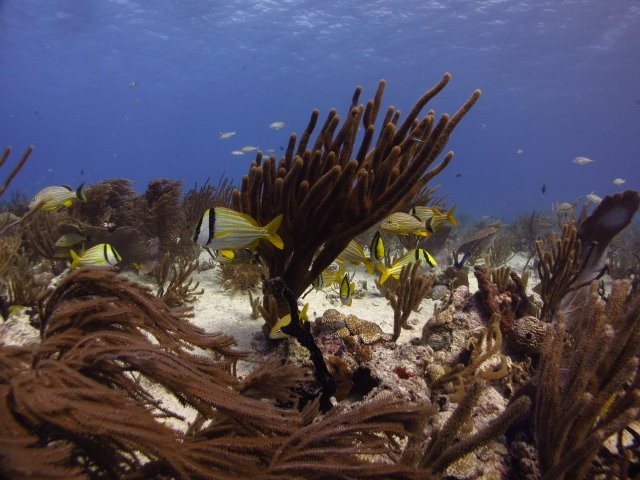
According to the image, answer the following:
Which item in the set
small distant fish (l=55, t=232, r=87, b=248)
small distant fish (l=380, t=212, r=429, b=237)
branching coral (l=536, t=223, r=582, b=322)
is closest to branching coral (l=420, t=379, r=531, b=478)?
small distant fish (l=380, t=212, r=429, b=237)

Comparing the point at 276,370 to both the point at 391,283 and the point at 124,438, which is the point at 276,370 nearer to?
the point at 124,438

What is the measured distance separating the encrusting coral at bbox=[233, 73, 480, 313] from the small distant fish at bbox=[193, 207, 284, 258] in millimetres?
658

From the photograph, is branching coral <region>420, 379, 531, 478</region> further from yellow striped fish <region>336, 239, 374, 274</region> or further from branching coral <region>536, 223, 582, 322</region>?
branching coral <region>536, 223, 582, 322</region>

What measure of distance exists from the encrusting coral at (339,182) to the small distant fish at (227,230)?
2.16ft

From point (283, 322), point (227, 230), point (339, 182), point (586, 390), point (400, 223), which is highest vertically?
point (339, 182)

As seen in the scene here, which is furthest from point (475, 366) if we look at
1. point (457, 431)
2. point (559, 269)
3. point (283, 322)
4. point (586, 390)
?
point (559, 269)

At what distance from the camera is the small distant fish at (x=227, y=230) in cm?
260

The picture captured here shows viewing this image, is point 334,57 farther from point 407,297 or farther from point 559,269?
point 407,297

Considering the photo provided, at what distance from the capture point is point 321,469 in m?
1.68

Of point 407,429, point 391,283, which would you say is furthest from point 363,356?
point 391,283

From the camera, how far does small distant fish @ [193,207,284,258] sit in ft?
8.52

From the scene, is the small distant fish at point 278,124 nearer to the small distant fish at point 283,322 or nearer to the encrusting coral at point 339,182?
the encrusting coral at point 339,182

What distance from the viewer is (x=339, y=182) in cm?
313

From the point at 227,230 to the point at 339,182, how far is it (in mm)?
1083
